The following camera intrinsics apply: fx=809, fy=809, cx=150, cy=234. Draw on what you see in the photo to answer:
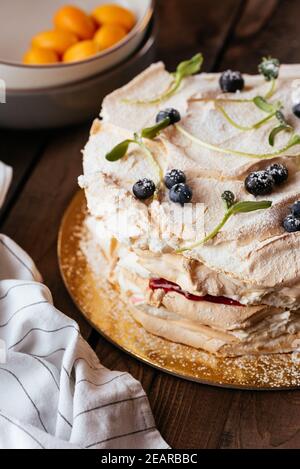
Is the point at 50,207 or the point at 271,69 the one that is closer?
the point at 271,69

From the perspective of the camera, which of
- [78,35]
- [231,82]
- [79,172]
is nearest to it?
[231,82]

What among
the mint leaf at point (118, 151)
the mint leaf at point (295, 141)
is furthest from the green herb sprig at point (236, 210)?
the mint leaf at point (118, 151)

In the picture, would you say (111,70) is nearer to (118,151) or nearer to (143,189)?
(118,151)

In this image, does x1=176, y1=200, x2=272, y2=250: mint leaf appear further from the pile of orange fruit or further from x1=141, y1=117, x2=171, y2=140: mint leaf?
the pile of orange fruit

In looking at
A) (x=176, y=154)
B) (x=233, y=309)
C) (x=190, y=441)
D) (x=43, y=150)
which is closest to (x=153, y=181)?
(x=176, y=154)

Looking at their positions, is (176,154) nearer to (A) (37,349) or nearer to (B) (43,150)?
(A) (37,349)

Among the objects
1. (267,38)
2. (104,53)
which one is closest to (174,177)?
(104,53)

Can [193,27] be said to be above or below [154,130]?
above
